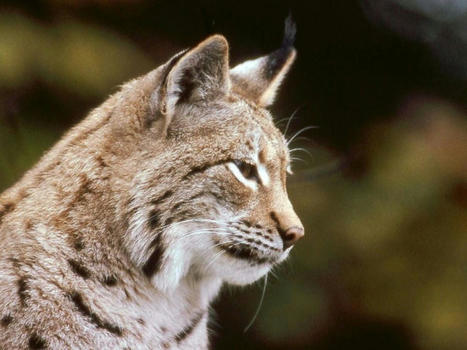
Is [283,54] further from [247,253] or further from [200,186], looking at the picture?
[247,253]

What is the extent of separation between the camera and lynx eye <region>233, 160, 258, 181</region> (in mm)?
3551

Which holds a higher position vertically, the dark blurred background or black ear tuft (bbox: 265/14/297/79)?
black ear tuft (bbox: 265/14/297/79)

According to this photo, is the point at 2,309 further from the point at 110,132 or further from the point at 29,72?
the point at 29,72

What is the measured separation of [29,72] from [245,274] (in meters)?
2.34

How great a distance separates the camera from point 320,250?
5.93 m

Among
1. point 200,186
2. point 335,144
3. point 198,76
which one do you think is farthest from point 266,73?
point 335,144

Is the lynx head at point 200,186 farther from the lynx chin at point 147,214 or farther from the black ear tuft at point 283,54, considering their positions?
the black ear tuft at point 283,54

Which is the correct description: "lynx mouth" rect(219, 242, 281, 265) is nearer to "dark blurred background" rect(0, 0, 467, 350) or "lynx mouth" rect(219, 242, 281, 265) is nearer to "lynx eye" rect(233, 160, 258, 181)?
"lynx eye" rect(233, 160, 258, 181)

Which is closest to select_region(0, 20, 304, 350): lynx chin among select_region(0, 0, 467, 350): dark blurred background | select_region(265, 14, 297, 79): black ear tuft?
select_region(265, 14, 297, 79): black ear tuft

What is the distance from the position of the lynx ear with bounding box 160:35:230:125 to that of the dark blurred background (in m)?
1.88

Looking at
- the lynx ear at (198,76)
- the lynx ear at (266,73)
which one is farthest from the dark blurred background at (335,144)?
the lynx ear at (198,76)

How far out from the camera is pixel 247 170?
3.56 m

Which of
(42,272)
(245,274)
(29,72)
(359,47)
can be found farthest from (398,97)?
(42,272)

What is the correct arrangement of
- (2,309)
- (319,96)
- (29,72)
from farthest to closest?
(319,96), (29,72), (2,309)
